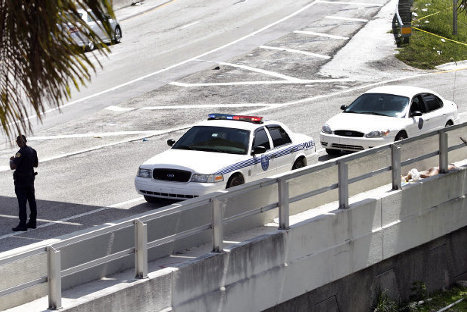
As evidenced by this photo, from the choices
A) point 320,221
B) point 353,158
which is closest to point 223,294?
point 320,221

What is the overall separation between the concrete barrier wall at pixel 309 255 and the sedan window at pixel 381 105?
5.19 meters

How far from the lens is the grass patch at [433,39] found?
39.5 metres

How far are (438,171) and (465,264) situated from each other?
7.62 feet

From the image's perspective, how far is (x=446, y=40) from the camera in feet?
138

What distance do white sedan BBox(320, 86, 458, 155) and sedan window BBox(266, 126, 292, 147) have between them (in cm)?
294

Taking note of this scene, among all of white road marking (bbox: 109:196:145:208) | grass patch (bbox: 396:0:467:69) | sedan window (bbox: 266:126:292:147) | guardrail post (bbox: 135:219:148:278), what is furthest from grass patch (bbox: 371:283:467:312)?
grass patch (bbox: 396:0:467:69)

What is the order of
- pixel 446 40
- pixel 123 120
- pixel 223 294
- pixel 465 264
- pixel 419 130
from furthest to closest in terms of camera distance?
pixel 446 40 → pixel 123 120 → pixel 419 130 → pixel 465 264 → pixel 223 294

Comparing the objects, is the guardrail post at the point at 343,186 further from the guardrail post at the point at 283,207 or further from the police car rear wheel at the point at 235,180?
the police car rear wheel at the point at 235,180

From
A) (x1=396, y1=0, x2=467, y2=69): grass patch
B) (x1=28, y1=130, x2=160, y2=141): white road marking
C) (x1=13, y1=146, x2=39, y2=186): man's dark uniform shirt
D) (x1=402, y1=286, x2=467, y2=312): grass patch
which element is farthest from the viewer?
(x1=396, y1=0, x2=467, y2=69): grass patch

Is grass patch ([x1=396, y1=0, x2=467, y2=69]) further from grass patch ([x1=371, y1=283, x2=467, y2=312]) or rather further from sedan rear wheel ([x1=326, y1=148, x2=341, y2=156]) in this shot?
grass patch ([x1=371, y1=283, x2=467, y2=312])

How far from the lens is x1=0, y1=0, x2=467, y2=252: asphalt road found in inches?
814

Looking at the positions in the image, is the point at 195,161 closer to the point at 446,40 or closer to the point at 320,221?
the point at 320,221

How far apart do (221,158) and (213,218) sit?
17.7 feet

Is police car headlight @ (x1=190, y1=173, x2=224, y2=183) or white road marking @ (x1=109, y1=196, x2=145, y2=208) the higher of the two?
police car headlight @ (x1=190, y1=173, x2=224, y2=183)
